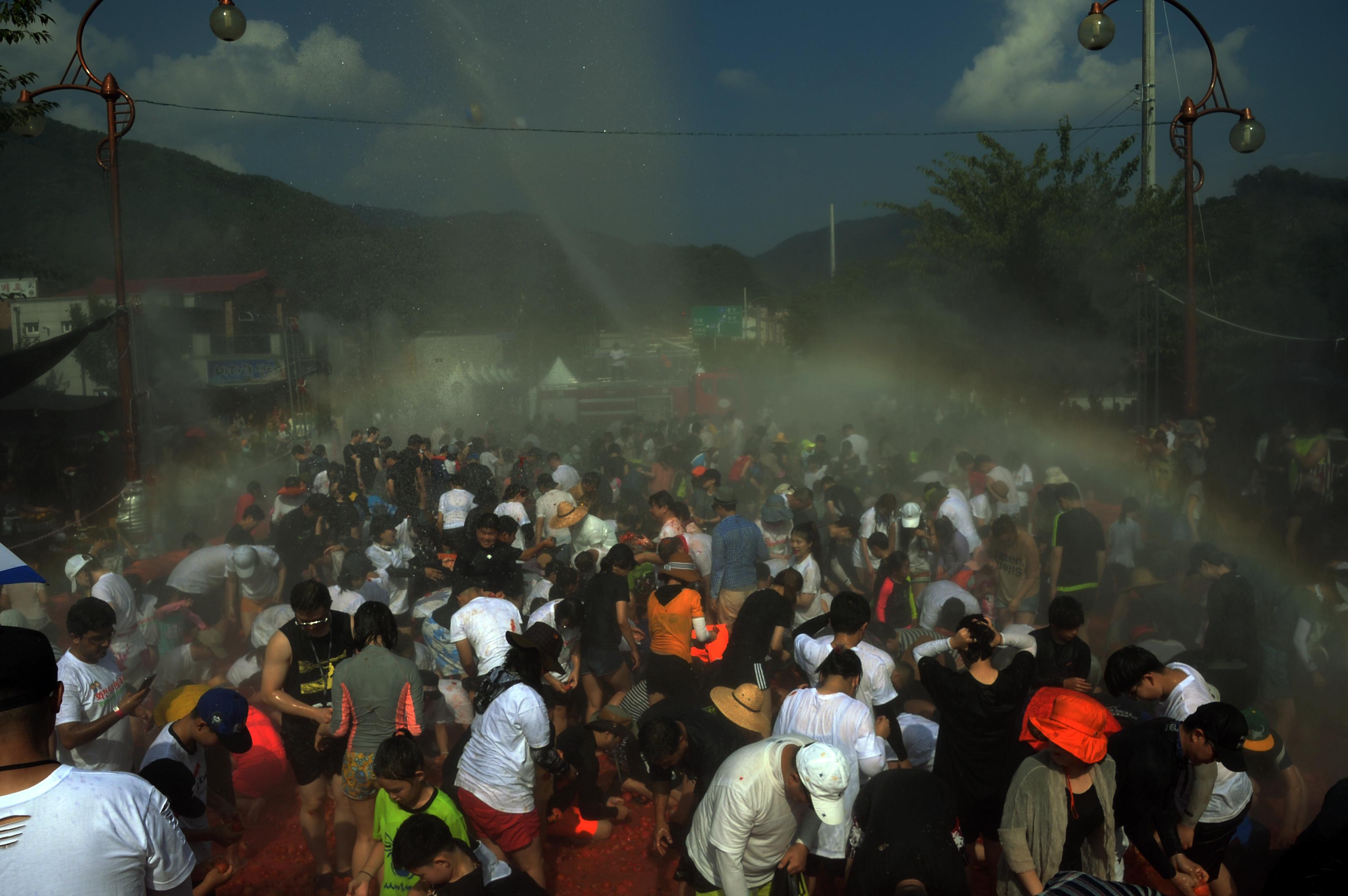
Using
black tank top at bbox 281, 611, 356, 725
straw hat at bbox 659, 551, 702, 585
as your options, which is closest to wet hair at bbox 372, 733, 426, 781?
black tank top at bbox 281, 611, 356, 725

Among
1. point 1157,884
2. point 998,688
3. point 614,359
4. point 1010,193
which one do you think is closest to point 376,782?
point 998,688

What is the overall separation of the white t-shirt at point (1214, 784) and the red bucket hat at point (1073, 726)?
2.17 ft

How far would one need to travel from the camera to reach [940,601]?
17.9 feet

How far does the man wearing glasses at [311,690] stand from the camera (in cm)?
380

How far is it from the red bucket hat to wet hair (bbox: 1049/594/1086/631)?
1221 mm

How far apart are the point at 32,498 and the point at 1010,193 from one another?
1709cm

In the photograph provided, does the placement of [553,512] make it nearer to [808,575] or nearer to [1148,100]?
[808,575]

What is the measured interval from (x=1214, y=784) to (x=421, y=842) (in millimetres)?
2863

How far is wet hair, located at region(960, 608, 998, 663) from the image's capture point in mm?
3547

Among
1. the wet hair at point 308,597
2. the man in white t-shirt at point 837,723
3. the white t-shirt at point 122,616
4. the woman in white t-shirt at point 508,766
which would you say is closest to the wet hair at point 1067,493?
the man in white t-shirt at point 837,723

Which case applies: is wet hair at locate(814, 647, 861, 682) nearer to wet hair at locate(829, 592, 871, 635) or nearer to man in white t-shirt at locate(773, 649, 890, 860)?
man in white t-shirt at locate(773, 649, 890, 860)

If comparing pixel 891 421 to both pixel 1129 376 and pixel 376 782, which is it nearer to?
pixel 1129 376

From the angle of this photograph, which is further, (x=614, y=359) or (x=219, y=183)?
(x=219, y=183)

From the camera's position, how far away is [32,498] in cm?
1152
